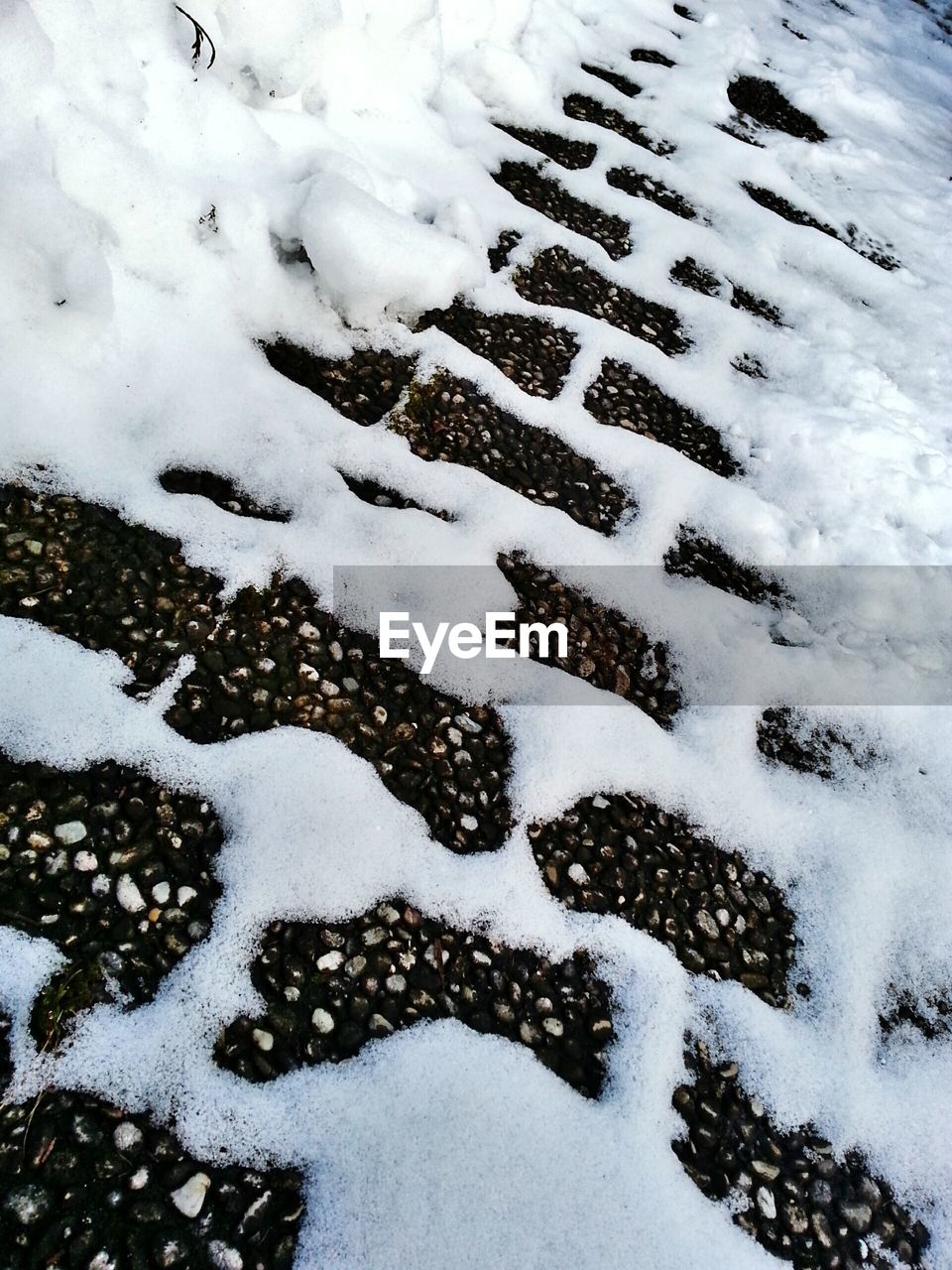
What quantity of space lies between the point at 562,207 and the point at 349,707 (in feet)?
11.8

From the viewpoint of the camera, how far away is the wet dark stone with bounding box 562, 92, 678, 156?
5523mm

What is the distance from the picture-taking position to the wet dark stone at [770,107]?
250 inches

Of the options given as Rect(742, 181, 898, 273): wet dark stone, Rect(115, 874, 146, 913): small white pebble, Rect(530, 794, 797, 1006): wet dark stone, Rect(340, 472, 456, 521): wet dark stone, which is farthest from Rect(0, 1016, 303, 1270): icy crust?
Rect(742, 181, 898, 273): wet dark stone

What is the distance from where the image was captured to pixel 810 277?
5.05 metres

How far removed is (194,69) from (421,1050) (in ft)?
12.5

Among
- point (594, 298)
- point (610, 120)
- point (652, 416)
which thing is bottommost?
point (652, 416)

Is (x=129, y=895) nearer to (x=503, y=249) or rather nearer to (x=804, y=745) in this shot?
(x=804, y=745)

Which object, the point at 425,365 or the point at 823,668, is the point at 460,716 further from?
the point at 425,365

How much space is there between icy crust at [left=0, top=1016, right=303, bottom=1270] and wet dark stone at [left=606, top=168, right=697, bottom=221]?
5243mm

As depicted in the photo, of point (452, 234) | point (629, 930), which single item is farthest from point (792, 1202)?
point (452, 234)

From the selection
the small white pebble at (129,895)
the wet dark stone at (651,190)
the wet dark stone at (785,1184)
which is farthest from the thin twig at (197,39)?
the wet dark stone at (785,1184)

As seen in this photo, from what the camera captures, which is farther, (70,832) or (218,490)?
(218,490)

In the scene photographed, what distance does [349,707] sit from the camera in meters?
2.47

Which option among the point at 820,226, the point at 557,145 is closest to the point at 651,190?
the point at 557,145
